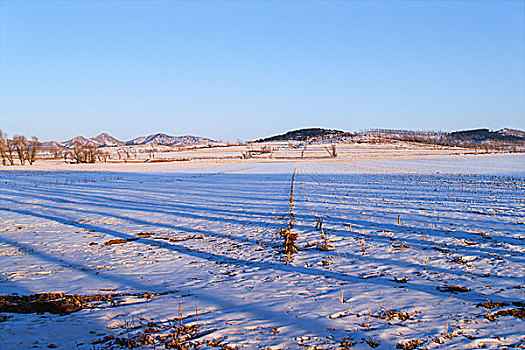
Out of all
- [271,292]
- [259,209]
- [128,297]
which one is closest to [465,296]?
[271,292]

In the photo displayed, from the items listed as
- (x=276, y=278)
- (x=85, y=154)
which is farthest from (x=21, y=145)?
(x=276, y=278)

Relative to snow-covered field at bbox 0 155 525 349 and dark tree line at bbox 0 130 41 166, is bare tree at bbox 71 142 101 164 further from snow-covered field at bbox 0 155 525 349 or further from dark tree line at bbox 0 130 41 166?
snow-covered field at bbox 0 155 525 349

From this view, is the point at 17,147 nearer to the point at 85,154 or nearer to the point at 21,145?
the point at 21,145

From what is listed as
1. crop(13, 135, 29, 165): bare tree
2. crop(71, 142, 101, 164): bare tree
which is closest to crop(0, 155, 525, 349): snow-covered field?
crop(13, 135, 29, 165): bare tree

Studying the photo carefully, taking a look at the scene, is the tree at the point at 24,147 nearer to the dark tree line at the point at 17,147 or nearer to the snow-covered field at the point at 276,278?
the dark tree line at the point at 17,147

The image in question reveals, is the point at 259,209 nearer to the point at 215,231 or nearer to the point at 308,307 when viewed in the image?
the point at 215,231

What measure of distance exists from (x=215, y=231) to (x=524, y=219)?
12200mm

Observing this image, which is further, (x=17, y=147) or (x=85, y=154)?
(x=85, y=154)

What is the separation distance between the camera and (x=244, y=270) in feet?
27.9

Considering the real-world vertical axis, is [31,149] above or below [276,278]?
above

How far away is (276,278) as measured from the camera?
25.7ft

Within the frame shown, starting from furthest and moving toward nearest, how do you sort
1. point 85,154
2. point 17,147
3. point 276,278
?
point 85,154 < point 17,147 < point 276,278

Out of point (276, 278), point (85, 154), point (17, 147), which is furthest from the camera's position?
point (85, 154)

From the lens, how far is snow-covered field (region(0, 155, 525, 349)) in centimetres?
525
